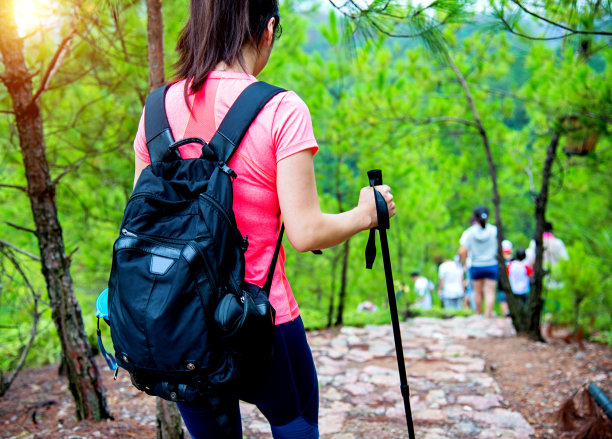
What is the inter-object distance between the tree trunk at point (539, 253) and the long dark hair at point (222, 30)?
4.29 metres

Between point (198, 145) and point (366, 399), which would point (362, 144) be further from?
point (198, 145)

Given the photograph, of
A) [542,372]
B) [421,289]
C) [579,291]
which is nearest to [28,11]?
[542,372]

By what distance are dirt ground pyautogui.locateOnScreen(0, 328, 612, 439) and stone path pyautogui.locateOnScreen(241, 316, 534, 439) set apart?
0.59ft

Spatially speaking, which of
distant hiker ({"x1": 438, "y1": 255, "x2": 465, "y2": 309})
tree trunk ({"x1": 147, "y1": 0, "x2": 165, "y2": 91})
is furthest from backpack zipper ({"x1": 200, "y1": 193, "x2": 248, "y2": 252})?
distant hiker ({"x1": 438, "y1": 255, "x2": 465, "y2": 309})

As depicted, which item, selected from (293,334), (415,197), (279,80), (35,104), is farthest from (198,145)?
(415,197)

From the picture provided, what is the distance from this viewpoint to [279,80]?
5.50m

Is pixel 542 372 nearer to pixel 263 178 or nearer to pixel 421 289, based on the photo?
pixel 263 178

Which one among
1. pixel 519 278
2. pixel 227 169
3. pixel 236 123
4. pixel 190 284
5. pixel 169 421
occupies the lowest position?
pixel 519 278

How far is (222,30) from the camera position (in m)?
1.22

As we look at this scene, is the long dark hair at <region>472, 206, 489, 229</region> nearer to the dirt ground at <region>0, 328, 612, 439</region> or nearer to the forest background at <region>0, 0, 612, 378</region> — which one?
the forest background at <region>0, 0, 612, 378</region>

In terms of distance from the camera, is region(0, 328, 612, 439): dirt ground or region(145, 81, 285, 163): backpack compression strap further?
region(0, 328, 612, 439): dirt ground

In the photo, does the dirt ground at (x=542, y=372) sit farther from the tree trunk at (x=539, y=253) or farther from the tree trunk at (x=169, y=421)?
the tree trunk at (x=169, y=421)

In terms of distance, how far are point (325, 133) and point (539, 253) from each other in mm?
2724

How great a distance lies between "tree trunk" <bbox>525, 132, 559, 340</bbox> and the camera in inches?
191
